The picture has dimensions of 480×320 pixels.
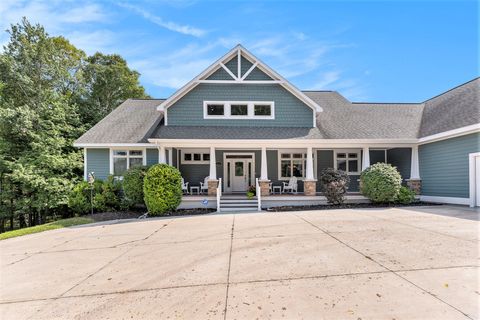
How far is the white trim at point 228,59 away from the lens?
1275 centimetres

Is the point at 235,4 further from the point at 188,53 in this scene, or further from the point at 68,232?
the point at 68,232

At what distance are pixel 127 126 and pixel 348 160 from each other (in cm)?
1288

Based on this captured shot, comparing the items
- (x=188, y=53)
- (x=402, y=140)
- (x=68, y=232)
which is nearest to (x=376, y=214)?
(x=402, y=140)

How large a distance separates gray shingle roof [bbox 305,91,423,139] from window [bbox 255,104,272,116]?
2877 millimetres

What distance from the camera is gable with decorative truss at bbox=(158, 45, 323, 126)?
13031 mm

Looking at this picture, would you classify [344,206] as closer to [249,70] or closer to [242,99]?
[242,99]

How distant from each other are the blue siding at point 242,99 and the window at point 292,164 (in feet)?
7.31

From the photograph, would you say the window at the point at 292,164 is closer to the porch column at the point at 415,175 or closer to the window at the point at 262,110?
the window at the point at 262,110

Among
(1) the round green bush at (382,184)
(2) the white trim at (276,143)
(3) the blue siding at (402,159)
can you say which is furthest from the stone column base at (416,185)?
(1) the round green bush at (382,184)

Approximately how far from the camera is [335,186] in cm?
1133

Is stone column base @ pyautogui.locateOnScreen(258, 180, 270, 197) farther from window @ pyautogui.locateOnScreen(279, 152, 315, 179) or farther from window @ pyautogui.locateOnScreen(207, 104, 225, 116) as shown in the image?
window @ pyautogui.locateOnScreen(207, 104, 225, 116)

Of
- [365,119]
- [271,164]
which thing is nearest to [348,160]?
[365,119]

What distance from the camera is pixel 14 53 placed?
1770cm

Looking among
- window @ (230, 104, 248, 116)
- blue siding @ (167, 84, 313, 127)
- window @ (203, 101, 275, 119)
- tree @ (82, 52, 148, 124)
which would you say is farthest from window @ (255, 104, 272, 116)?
tree @ (82, 52, 148, 124)
